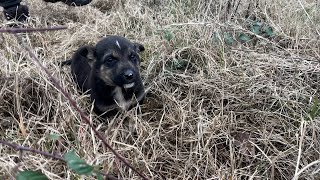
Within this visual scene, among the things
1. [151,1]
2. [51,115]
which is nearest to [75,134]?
[51,115]

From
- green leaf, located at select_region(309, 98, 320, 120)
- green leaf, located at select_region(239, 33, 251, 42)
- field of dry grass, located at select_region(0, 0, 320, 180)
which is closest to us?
field of dry grass, located at select_region(0, 0, 320, 180)

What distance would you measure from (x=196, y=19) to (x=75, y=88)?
1914 millimetres

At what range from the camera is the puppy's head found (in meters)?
4.15

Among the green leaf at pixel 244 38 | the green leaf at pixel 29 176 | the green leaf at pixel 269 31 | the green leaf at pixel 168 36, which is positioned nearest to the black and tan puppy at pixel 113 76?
the green leaf at pixel 168 36

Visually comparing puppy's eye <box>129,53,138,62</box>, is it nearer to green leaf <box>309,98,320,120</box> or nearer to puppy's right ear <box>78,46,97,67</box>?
puppy's right ear <box>78,46,97,67</box>

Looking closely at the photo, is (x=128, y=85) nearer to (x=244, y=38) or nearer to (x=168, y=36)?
(x=168, y=36)

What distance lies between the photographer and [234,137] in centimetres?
388

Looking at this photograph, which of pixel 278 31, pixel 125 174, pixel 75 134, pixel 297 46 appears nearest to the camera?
pixel 125 174

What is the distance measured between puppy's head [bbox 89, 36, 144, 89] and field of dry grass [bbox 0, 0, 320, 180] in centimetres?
30

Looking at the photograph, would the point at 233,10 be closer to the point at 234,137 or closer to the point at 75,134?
the point at 234,137

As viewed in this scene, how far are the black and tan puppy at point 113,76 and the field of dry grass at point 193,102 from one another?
0.14m

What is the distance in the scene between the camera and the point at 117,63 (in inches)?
167

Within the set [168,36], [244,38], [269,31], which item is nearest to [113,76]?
[168,36]

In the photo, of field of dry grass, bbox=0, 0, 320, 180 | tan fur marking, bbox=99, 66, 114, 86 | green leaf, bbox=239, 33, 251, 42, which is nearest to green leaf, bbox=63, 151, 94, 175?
field of dry grass, bbox=0, 0, 320, 180
